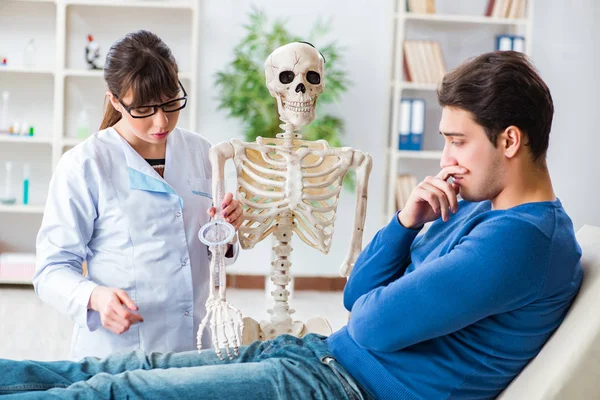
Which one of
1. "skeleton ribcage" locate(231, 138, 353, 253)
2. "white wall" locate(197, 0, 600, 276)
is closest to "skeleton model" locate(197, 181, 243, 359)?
"skeleton ribcage" locate(231, 138, 353, 253)

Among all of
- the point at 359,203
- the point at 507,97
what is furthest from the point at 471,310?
the point at 359,203

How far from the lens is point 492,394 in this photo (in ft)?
4.91

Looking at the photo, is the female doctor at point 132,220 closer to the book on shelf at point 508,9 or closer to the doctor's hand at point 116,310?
the doctor's hand at point 116,310

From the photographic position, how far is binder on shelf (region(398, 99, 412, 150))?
4.72 m

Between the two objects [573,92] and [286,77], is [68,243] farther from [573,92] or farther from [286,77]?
[573,92]

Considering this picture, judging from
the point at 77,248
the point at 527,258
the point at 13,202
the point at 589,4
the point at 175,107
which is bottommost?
the point at 13,202

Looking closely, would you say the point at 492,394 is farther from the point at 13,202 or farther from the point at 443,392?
the point at 13,202

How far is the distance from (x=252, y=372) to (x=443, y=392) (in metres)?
0.36

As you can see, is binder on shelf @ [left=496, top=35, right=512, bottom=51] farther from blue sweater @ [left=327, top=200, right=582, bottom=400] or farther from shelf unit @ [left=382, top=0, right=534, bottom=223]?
blue sweater @ [left=327, top=200, right=582, bottom=400]

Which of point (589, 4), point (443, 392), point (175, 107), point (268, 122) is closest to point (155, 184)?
point (175, 107)

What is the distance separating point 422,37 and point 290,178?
308 cm

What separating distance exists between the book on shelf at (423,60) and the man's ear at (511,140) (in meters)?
3.34

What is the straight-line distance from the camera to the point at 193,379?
56.7 inches

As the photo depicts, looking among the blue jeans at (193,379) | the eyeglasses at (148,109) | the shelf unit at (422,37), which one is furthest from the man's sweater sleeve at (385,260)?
the shelf unit at (422,37)
